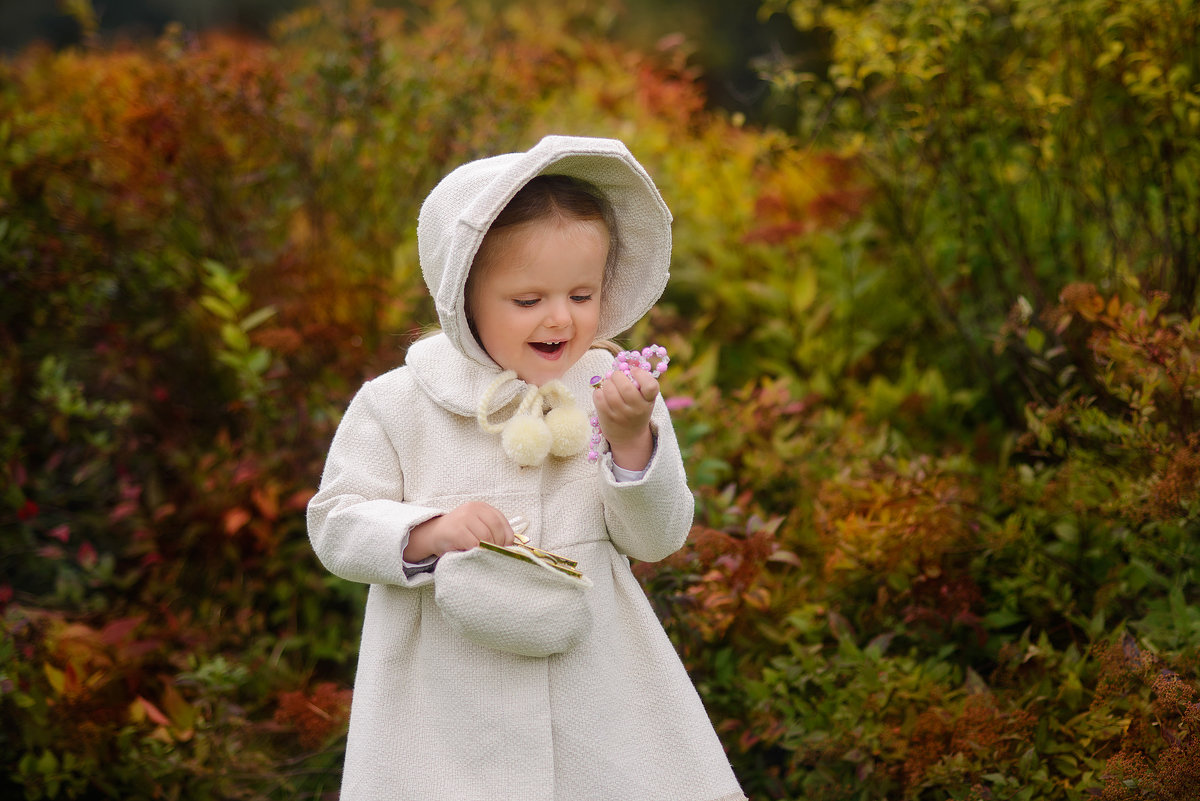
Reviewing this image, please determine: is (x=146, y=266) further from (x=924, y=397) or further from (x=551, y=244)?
(x=924, y=397)

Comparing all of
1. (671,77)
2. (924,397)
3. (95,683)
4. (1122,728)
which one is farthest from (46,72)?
(1122,728)

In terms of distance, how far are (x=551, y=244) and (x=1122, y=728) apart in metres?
1.61

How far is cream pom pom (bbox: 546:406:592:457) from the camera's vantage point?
6.02 ft

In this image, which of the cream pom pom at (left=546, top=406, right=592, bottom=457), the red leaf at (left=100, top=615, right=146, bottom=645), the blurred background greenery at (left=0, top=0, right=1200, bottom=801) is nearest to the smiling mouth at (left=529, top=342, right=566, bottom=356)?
the cream pom pom at (left=546, top=406, right=592, bottom=457)

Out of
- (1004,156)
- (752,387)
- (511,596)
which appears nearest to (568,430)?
(511,596)

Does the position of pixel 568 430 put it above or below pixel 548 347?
below

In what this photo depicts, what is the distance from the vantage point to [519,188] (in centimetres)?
175

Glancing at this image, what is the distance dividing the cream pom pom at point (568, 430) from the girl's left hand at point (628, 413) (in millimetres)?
86

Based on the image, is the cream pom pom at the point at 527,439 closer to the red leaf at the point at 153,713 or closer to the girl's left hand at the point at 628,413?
the girl's left hand at the point at 628,413

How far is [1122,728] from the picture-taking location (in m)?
2.24

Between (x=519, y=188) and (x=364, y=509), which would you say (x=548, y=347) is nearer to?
(x=519, y=188)

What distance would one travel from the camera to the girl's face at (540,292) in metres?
1.78

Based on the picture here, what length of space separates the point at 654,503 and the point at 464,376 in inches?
16.8

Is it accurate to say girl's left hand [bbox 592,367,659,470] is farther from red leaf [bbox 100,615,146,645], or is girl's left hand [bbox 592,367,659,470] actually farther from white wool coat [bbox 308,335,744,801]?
red leaf [bbox 100,615,146,645]
